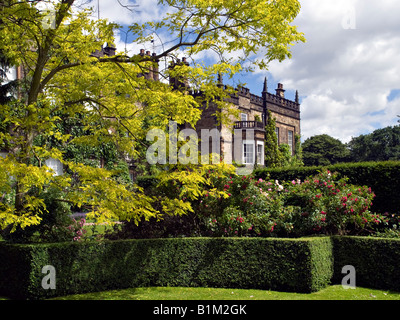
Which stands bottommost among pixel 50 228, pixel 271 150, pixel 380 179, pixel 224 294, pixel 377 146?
pixel 224 294

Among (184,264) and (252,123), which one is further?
(252,123)

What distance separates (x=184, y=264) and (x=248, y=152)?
2397 cm

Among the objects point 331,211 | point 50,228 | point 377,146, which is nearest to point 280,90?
point 377,146

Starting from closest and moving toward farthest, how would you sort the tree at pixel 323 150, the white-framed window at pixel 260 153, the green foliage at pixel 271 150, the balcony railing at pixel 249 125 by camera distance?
1. the balcony railing at pixel 249 125
2. the white-framed window at pixel 260 153
3. the green foliage at pixel 271 150
4. the tree at pixel 323 150

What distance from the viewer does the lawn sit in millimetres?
8445

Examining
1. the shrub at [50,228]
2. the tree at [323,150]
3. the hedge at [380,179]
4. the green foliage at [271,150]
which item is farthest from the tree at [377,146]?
the shrub at [50,228]

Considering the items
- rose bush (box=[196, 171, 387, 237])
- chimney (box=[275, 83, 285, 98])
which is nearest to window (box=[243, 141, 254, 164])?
chimney (box=[275, 83, 285, 98])

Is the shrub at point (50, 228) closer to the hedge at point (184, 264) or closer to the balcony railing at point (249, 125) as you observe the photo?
the hedge at point (184, 264)

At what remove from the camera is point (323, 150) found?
6159 cm

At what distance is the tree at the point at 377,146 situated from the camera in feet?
212

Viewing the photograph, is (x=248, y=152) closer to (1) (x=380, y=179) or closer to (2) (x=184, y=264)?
(1) (x=380, y=179)

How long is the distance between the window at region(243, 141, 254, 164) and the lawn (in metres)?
23.6

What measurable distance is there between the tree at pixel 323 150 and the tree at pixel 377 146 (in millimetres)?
3542

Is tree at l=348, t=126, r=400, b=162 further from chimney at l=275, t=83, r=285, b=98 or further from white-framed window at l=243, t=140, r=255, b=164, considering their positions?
white-framed window at l=243, t=140, r=255, b=164
